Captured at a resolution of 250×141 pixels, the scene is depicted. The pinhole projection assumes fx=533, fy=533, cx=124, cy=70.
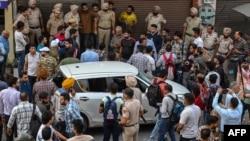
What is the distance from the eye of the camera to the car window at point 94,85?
11.9m

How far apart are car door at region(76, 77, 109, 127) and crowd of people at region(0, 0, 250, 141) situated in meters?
0.76

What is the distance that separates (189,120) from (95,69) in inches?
124

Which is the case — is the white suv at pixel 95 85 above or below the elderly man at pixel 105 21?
below

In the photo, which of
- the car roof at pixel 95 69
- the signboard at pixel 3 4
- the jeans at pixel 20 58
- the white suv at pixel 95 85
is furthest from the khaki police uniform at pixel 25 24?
the white suv at pixel 95 85

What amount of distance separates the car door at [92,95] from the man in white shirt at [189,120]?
250 cm

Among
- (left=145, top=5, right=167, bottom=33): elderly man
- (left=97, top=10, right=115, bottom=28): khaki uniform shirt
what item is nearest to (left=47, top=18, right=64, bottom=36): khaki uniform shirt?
(left=97, top=10, right=115, bottom=28): khaki uniform shirt

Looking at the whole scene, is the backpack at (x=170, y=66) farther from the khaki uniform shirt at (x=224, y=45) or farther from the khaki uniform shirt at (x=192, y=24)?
the khaki uniform shirt at (x=192, y=24)

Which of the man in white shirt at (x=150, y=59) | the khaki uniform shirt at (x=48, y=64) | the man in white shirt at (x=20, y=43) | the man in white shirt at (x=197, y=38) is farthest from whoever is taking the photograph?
the man in white shirt at (x=197, y=38)

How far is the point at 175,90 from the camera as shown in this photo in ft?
41.3

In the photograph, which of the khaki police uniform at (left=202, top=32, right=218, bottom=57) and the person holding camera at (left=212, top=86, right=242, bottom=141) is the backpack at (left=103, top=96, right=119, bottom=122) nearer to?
the person holding camera at (left=212, top=86, right=242, bottom=141)

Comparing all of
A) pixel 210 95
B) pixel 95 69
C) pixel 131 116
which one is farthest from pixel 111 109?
pixel 210 95

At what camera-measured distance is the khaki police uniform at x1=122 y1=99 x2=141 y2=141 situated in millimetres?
10047

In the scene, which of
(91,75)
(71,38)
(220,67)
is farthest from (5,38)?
(220,67)

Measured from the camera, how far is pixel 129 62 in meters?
13.8
